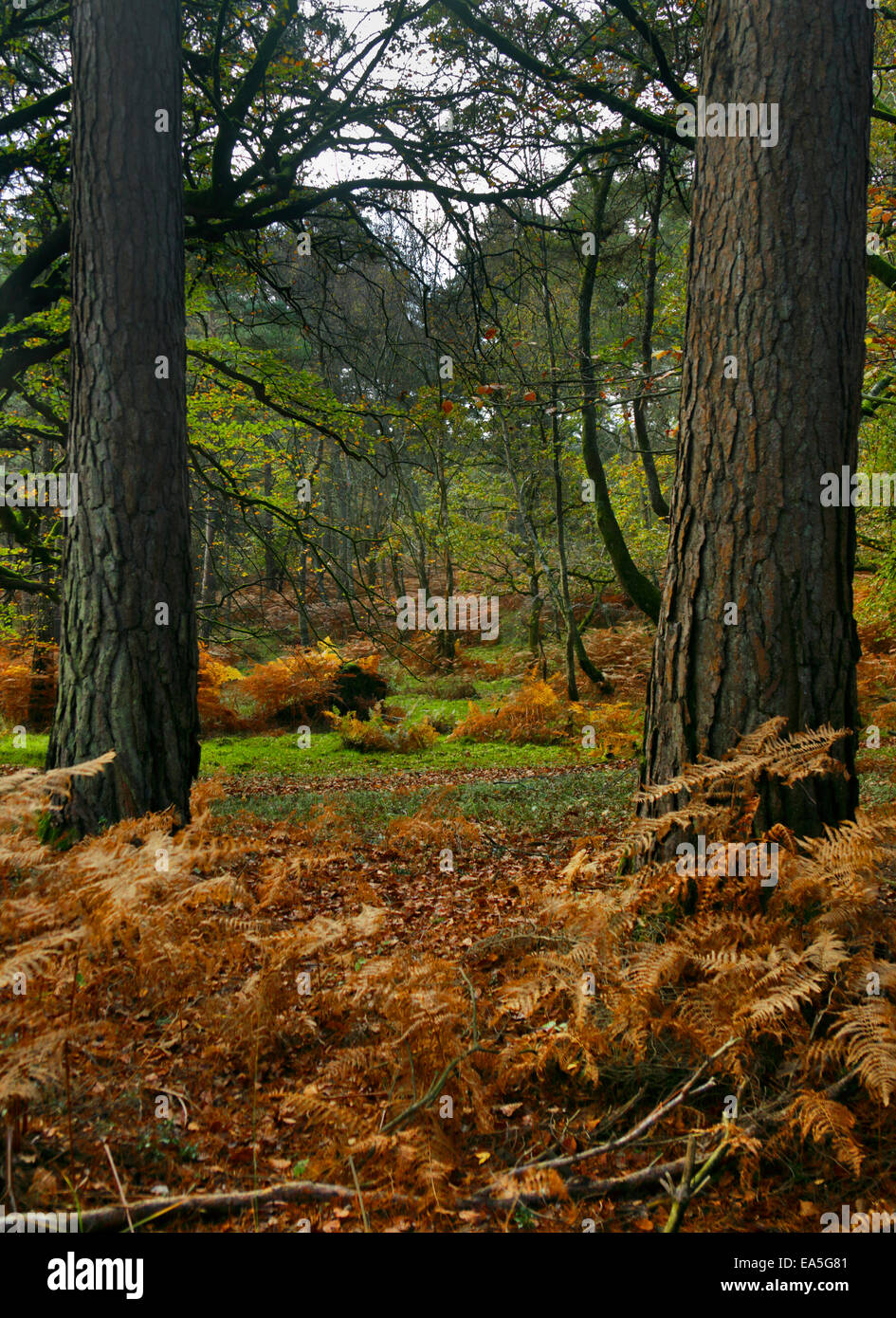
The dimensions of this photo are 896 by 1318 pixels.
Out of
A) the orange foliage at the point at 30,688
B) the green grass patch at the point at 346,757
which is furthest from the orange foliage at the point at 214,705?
the orange foliage at the point at 30,688

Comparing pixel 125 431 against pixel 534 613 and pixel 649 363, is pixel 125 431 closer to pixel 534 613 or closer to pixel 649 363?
pixel 649 363

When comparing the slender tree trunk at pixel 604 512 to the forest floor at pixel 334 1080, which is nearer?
the forest floor at pixel 334 1080

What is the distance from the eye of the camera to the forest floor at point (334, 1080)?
1.99 metres

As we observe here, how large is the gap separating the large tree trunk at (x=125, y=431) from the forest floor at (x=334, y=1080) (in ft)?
3.04

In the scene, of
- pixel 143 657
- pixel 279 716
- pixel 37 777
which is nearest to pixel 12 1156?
pixel 37 777

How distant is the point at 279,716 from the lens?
44.2 ft

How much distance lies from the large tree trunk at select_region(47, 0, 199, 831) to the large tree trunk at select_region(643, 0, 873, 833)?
3.03 m

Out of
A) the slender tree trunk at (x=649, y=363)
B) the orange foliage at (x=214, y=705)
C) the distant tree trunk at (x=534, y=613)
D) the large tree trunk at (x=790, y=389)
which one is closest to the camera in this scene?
the large tree trunk at (x=790, y=389)

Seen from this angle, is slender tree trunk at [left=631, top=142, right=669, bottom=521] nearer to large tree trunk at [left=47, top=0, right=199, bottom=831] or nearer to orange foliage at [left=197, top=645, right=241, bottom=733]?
large tree trunk at [left=47, top=0, right=199, bottom=831]

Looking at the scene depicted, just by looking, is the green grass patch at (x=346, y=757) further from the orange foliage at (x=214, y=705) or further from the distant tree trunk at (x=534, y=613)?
the distant tree trunk at (x=534, y=613)

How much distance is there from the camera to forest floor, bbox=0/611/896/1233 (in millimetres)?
1994

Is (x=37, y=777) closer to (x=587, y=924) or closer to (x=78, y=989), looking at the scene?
(x=78, y=989)

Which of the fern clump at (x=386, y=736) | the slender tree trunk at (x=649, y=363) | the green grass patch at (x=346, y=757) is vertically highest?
the slender tree trunk at (x=649, y=363)
